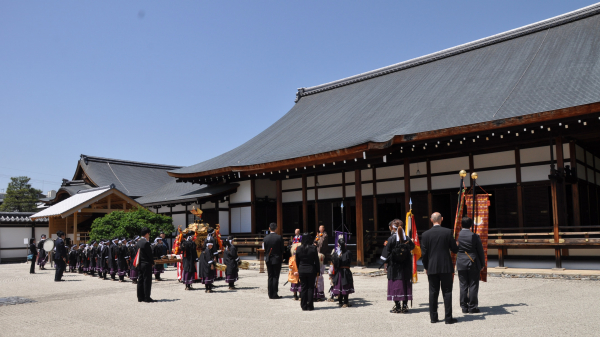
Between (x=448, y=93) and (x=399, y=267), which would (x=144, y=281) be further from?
(x=448, y=93)

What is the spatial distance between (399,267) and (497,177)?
9.12 m

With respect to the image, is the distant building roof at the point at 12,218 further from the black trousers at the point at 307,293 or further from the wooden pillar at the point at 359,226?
the black trousers at the point at 307,293

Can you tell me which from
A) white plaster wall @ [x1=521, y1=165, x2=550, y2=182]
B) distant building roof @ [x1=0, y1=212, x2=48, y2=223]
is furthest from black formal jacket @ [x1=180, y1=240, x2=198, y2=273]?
distant building roof @ [x1=0, y1=212, x2=48, y2=223]

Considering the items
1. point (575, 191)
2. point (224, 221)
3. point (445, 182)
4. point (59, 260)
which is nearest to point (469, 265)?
point (575, 191)

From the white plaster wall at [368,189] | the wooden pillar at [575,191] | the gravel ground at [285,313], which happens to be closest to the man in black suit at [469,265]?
the gravel ground at [285,313]

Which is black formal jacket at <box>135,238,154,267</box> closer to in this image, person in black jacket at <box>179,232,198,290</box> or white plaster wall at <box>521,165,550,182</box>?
person in black jacket at <box>179,232,198,290</box>

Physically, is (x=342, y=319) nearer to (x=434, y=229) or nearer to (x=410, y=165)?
(x=434, y=229)

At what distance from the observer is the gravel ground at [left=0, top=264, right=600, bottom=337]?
7000 mm

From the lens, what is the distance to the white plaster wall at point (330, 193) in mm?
20438

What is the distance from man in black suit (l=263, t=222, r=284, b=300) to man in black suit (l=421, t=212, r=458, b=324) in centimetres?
402

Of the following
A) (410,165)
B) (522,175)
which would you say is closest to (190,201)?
(410,165)

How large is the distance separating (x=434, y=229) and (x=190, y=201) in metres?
16.6

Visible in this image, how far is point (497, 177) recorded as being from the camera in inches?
627

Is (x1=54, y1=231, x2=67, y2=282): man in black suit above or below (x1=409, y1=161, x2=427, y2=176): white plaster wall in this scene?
below
